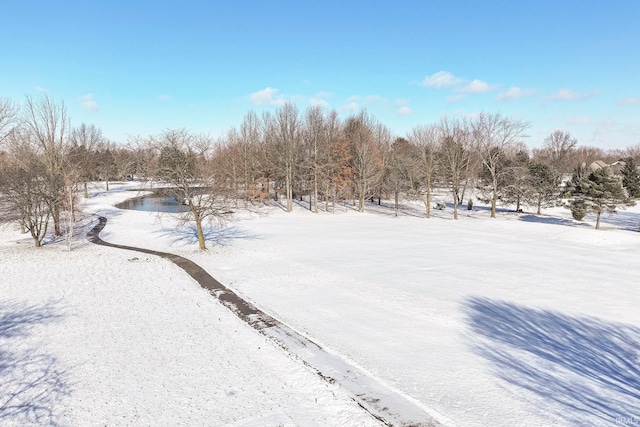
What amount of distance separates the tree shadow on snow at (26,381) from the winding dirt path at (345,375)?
20.4ft

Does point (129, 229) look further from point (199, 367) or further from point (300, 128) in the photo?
point (199, 367)

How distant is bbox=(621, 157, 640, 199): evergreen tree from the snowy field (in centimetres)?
4389

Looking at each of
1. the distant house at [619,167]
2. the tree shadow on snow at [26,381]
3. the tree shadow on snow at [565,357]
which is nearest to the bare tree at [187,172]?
the tree shadow on snow at [26,381]

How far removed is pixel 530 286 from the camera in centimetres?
1842

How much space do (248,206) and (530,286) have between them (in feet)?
136

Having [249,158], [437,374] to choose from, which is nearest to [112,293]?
[437,374]

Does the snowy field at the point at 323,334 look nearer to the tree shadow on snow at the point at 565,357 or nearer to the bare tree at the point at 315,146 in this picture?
the tree shadow on snow at the point at 565,357

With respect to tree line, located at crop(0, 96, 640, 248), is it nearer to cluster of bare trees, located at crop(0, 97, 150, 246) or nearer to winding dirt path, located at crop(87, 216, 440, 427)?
cluster of bare trees, located at crop(0, 97, 150, 246)

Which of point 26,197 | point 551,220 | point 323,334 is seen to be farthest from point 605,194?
point 26,197

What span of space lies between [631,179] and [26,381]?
80217mm

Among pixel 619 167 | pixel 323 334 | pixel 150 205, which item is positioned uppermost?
pixel 619 167

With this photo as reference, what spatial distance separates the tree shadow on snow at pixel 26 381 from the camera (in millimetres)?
8812

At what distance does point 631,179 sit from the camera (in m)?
61.2

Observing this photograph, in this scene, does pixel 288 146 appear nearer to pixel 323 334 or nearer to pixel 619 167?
pixel 323 334
